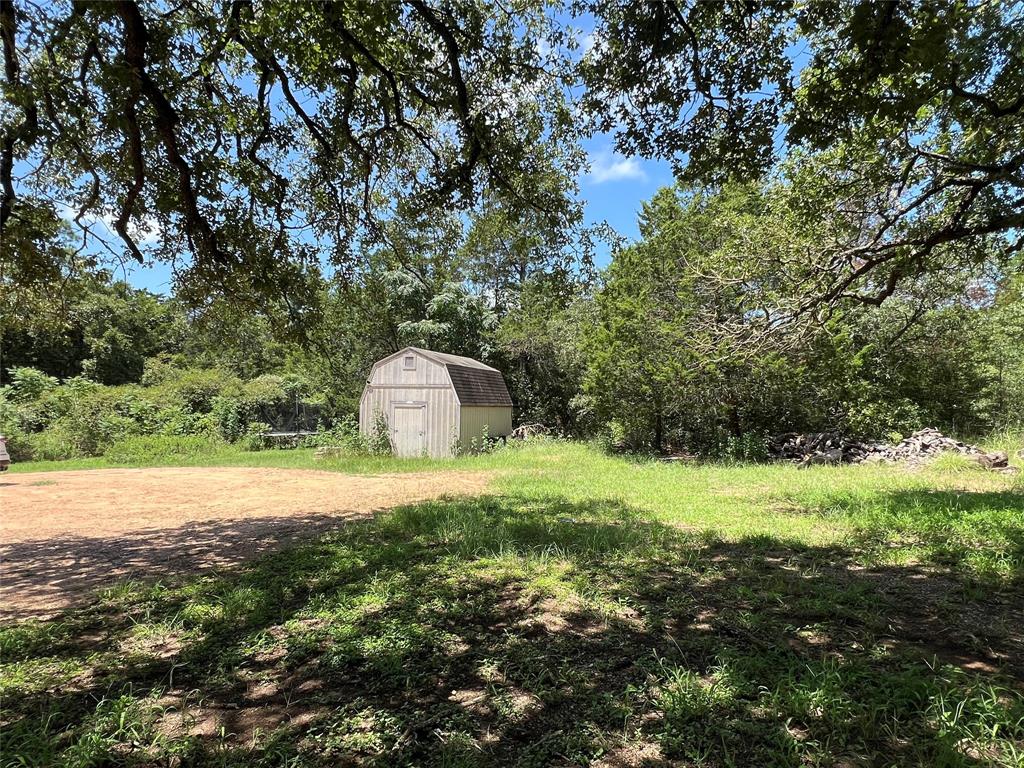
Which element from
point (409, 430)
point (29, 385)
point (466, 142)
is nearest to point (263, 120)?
point (466, 142)

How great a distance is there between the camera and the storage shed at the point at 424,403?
18.3 metres

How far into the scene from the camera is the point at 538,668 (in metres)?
2.91

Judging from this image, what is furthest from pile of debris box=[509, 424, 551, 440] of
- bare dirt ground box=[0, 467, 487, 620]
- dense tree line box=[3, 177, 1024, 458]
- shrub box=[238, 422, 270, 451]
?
shrub box=[238, 422, 270, 451]

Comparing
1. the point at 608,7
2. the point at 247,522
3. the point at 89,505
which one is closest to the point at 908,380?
the point at 608,7

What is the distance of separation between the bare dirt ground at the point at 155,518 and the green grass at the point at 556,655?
2.87ft

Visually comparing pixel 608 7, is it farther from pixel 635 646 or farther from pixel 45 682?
pixel 45 682

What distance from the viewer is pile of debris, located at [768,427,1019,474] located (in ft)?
37.5

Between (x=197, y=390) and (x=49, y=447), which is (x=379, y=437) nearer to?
(x=197, y=390)

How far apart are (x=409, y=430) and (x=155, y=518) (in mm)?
10874

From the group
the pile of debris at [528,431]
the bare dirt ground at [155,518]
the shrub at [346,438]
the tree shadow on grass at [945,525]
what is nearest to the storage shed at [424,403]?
the shrub at [346,438]

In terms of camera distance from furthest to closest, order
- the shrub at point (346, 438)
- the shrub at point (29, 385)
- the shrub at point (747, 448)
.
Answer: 1. the shrub at point (29, 385)
2. the shrub at point (346, 438)
3. the shrub at point (747, 448)

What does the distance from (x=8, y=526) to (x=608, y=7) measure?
424 inches

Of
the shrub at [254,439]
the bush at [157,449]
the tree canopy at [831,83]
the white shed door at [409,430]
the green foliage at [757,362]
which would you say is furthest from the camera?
the shrub at [254,439]

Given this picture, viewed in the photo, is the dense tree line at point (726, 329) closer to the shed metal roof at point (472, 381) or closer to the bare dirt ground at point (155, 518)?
the bare dirt ground at point (155, 518)
